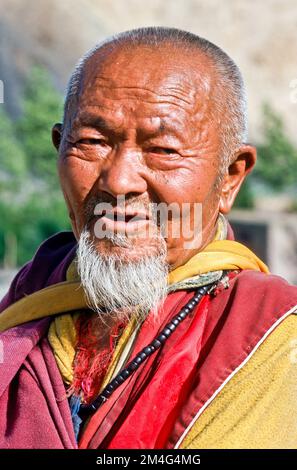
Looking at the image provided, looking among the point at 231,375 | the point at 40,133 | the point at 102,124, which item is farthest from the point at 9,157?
the point at 231,375

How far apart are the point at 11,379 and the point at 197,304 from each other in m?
0.46

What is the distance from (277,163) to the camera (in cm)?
A: 1666

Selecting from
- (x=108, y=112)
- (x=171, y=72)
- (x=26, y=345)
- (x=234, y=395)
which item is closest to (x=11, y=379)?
(x=26, y=345)

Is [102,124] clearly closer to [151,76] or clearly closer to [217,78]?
[151,76]

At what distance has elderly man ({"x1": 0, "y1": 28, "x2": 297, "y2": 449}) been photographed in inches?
67.5

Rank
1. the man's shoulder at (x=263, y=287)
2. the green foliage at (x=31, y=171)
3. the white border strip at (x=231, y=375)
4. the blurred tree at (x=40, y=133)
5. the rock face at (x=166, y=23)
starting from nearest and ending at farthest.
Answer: the white border strip at (x=231, y=375) → the man's shoulder at (x=263, y=287) → the green foliage at (x=31, y=171) → the blurred tree at (x=40, y=133) → the rock face at (x=166, y=23)

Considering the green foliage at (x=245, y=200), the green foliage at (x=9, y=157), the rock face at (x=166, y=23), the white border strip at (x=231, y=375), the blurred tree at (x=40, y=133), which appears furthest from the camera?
the rock face at (x=166, y=23)

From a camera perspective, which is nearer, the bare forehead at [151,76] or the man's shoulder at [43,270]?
the bare forehead at [151,76]

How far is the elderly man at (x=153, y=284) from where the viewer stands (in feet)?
5.63

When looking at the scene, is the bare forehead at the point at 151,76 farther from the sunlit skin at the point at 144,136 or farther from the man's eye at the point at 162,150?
the man's eye at the point at 162,150

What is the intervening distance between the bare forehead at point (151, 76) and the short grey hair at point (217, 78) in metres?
0.03

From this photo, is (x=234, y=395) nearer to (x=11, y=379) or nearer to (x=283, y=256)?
(x=11, y=379)

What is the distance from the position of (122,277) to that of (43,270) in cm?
45

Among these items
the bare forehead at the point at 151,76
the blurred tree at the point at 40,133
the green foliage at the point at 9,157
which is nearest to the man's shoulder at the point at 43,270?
the bare forehead at the point at 151,76
